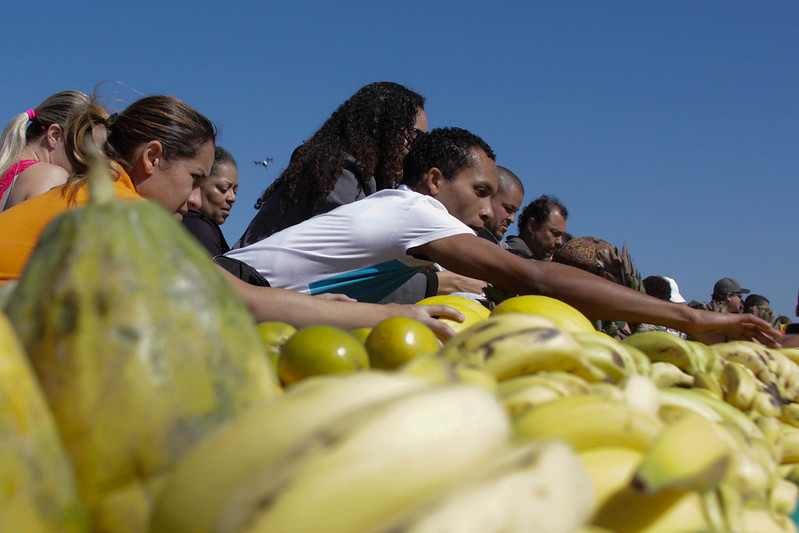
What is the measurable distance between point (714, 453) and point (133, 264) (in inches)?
27.6

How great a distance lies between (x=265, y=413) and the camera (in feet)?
2.25

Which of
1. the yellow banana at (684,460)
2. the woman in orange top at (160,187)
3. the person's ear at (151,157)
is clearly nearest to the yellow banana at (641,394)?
the yellow banana at (684,460)

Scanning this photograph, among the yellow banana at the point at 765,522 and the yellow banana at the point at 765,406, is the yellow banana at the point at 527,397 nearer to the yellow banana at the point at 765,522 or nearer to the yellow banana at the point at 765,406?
the yellow banana at the point at 765,522

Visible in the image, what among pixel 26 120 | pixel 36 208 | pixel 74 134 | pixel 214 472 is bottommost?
pixel 214 472

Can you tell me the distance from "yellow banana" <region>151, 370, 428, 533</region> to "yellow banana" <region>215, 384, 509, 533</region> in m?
0.02

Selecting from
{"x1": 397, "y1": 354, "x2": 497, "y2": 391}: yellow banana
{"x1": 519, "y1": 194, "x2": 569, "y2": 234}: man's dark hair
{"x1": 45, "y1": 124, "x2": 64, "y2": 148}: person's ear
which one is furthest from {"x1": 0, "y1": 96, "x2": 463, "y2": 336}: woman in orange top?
{"x1": 519, "y1": 194, "x2": 569, "y2": 234}: man's dark hair

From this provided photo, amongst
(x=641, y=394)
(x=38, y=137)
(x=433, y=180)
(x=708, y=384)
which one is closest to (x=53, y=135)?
(x=38, y=137)

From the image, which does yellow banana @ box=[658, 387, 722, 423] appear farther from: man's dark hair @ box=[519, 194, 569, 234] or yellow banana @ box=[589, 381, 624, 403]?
man's dark hair @ box=[519, 194, 569, 234]

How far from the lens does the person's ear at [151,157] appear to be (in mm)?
3168

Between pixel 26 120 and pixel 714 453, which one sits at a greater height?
pixel 26 120

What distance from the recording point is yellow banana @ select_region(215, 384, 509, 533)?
569 millimetres

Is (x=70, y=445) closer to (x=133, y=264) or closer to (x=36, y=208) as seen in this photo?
(x=133, y=264)

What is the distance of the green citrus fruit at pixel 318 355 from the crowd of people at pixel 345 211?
2.14ft

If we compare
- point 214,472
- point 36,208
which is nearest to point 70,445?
point 214,472
